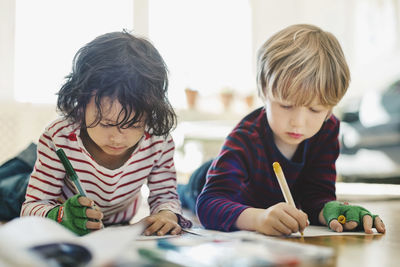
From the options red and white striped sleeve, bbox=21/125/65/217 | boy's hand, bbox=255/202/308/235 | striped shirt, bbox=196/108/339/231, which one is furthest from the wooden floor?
red and white striped sleeve, bbox=21/125/65/217

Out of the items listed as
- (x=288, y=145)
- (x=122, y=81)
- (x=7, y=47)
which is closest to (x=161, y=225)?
(x=122, y=81)

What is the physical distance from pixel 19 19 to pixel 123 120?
200 cm

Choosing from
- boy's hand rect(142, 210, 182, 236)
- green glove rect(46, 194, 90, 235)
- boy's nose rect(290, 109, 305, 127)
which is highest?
boy's nose rect(290, 109, 305, 127)

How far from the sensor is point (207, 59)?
11.3ft

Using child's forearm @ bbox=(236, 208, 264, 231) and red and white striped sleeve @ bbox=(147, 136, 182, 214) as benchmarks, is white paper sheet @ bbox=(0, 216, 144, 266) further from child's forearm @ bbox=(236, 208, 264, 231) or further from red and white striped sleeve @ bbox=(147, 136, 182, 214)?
red and white striped sleeve @ bbox=(147, 136, 182, 214)

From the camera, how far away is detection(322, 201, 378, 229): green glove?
0.83m

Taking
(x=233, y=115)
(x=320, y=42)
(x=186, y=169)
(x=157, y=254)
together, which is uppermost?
(x=320, y=42)

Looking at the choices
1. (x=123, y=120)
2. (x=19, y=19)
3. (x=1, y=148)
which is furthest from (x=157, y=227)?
(x=19, y=19)

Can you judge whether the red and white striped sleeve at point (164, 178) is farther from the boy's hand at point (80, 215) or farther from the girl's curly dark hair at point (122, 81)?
the boy's hand at point (80, 215)

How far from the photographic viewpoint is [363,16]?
3.91 meters

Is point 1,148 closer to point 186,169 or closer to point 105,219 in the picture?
point 105,219

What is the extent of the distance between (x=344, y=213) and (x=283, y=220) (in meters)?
0.21

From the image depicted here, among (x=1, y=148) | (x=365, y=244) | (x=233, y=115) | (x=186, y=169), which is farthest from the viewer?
(x=233, y=115)

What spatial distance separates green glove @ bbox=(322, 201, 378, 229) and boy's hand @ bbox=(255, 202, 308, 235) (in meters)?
0.16
